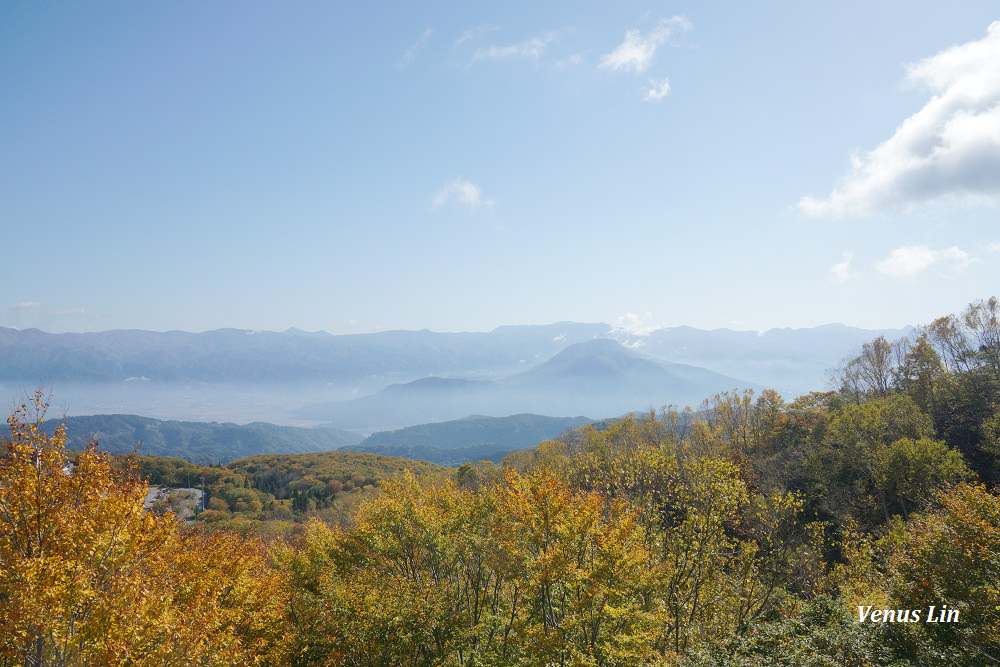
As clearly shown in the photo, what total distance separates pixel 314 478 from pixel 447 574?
341 feet

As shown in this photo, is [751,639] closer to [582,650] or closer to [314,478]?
[582,650]

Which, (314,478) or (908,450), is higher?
(908,450)

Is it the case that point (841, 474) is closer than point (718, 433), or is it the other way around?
point (841, 474)

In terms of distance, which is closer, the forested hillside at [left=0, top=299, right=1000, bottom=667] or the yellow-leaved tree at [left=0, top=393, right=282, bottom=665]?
the yellow-leaved tree at [left=0, top=393, right=282, bottom=665]

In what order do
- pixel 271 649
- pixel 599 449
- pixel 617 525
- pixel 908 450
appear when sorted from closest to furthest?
pixel 617 525 < pixel 271 649 < pixel 908 450 < pixel 599 449

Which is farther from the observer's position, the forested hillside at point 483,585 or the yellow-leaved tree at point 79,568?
the forested hillside at point 483,585

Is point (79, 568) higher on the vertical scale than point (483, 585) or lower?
higher

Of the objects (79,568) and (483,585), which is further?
(483,585)

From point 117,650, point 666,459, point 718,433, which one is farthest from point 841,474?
point 117,650

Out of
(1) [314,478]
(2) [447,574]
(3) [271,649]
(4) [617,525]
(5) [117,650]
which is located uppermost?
(4) [617,525]

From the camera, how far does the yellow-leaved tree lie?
11.5 m

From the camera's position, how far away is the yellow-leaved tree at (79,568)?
11.5 m

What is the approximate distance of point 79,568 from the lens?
12.3 meters

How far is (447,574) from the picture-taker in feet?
74.4
